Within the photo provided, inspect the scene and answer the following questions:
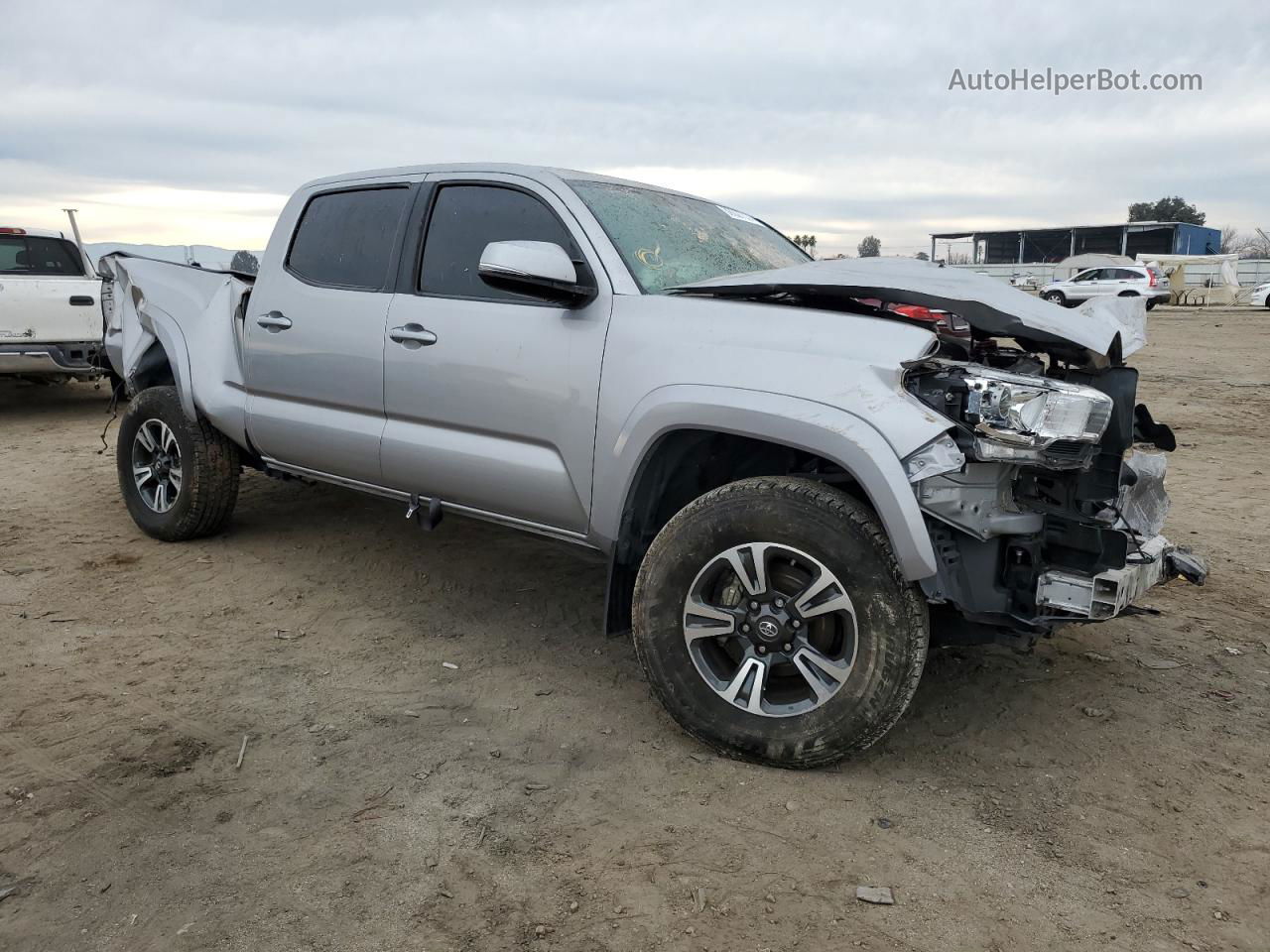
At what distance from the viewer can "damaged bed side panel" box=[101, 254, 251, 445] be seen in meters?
4.96

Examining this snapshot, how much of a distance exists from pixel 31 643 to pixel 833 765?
3309 mm

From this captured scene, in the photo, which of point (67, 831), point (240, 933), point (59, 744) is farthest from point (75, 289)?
point (240, 933)

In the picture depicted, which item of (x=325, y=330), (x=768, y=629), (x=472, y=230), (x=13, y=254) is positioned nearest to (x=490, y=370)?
(x=472, y=230)

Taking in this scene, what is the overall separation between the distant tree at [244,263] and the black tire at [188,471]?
2.52 ft

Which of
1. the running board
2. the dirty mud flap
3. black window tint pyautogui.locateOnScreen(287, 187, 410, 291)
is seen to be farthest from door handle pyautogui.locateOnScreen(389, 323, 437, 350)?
the dirty mud flap

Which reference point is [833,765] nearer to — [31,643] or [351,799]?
[351,799]

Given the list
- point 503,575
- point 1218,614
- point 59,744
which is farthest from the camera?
point 503,575

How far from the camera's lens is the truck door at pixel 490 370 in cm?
353

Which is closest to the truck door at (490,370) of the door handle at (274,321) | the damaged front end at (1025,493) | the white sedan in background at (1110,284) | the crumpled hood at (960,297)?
the crumpled hood at (960,297)

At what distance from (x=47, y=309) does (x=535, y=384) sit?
7.97 m

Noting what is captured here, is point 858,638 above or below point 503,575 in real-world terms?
above

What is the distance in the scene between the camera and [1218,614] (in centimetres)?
442

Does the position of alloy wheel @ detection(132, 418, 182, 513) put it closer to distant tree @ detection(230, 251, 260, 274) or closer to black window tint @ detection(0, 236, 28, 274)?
distant tree @ detection(230, 251, 260, 274)

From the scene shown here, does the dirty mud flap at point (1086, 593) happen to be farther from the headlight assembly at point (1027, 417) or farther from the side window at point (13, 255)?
the side window at point (13, 255)
